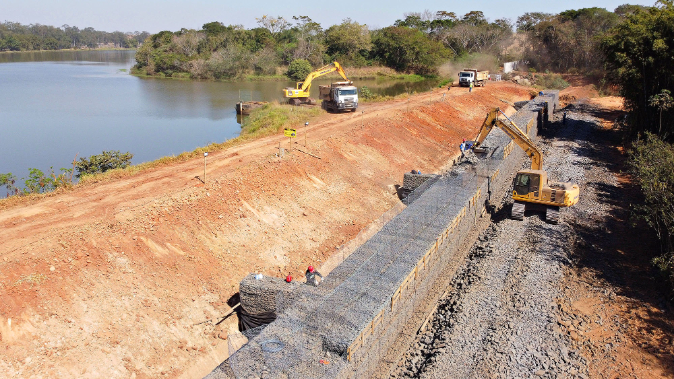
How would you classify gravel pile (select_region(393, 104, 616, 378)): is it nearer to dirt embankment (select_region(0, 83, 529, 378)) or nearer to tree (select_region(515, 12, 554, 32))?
dirt embankment (select_region(0, 83, 529, 378))

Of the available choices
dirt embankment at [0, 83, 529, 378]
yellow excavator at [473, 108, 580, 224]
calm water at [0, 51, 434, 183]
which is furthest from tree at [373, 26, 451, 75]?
yellow excavator at [473, 108, 580, 224]

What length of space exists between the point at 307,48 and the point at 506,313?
70645 mm

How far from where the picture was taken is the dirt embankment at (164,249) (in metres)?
10.8

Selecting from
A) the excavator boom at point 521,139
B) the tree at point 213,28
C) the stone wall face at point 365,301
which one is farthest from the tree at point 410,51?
the stone wall face at point 365,301

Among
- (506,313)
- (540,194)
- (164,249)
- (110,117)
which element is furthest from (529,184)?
(110,117)

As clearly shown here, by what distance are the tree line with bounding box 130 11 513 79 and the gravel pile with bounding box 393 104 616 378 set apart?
188 ft

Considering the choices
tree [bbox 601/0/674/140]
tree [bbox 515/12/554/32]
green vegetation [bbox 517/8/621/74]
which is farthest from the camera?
tree [bbox 515/12/554/32]

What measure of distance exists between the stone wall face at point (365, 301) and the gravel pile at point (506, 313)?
778 mm

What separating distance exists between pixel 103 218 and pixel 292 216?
Answer: 6.65 meters

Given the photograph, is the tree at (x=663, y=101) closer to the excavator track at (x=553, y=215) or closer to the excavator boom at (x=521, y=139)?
the excavator boom at (x=521, y=139)

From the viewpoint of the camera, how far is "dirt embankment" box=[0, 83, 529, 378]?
10844 millimetres

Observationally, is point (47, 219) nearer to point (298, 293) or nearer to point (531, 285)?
point (298, 293)

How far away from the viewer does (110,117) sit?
39312 millimetres

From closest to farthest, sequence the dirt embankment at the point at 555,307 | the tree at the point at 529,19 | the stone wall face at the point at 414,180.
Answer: the dirt embankment at the point at 555,307 < the stone wall face at the point at 414,180 < the tree at the point at 529,19
